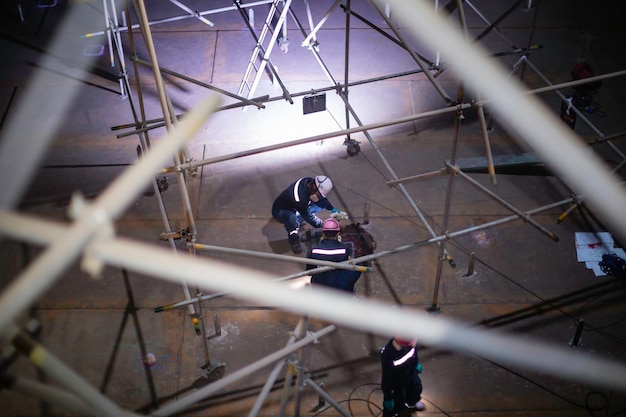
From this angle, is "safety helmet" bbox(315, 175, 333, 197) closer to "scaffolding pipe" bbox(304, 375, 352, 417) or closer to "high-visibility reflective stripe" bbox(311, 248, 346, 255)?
"high-visibility reflective stripe" bbox(311, 248, 346, 255)

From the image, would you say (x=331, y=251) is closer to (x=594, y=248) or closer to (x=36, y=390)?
(x=594, y=248)

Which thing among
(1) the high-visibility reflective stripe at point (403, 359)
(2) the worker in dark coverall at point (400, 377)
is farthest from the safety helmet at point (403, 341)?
(1) the high-visibility reflective stripe at point (403, 359)

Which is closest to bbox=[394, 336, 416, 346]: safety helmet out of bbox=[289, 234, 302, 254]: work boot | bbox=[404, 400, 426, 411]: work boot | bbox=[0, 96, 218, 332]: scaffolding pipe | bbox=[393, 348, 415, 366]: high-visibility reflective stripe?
bbox=[393, 348, 415, 366]: high-visibility reflective stripe

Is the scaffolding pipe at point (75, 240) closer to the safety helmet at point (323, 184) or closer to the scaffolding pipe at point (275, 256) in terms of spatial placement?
the scaffolding pipe at point (275, 256)

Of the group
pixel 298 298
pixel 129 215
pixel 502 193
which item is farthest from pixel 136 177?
pixel 502 193

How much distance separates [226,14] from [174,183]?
4759 millimetres

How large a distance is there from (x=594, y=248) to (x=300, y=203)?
4280mm

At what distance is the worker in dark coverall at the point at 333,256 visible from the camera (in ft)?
24.4

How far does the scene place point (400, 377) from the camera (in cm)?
668

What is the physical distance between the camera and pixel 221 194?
372 inches

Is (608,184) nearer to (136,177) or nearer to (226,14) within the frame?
(136,177)

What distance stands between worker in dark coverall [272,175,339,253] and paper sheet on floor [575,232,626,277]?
3583 mm

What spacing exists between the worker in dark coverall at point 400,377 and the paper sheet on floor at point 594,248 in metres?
3.25

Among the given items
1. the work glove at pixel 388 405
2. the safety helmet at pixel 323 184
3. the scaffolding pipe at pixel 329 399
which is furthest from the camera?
the safety helmet at pixel 323 184
